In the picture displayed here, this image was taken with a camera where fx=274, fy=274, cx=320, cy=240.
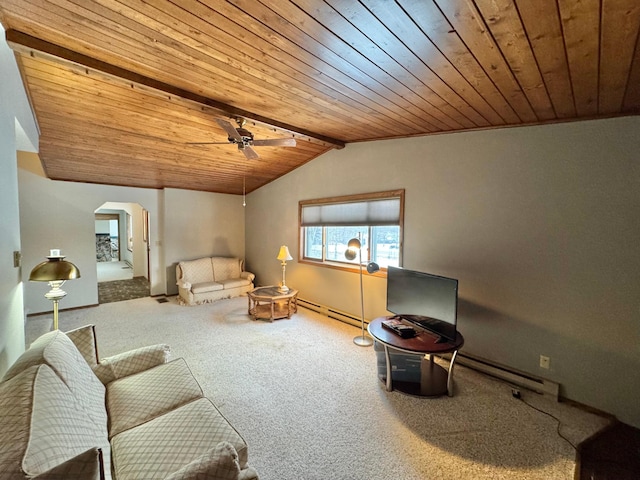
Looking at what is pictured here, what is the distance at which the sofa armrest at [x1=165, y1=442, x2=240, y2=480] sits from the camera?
958 millimetres

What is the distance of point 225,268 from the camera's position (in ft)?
20.6

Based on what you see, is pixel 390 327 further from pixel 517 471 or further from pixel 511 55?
pixel 511 55

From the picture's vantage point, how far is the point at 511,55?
63.7 inches

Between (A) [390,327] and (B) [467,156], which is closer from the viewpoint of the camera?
(A) [390,327]

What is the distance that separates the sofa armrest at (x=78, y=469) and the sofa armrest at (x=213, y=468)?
0.24 meters

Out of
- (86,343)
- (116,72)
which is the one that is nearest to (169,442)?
(86,343)

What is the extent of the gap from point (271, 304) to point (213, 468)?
11.5 feet

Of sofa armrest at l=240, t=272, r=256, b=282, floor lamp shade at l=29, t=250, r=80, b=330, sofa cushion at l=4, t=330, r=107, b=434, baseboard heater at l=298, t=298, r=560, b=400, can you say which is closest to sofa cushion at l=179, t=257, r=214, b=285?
sofa armrest at l=240, t=272, r=256, b=282

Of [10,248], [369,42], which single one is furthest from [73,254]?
[369,42]

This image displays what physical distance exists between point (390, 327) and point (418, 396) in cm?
63

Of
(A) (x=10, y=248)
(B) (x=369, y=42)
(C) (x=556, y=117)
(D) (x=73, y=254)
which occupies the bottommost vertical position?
(D) (x=73, y=254)

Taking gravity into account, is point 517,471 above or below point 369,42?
below

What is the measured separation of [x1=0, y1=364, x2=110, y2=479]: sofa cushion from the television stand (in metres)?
2.09

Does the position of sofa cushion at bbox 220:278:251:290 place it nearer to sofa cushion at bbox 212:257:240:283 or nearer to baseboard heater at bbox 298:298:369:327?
sofa cushion at bbox 212:257:240:283
